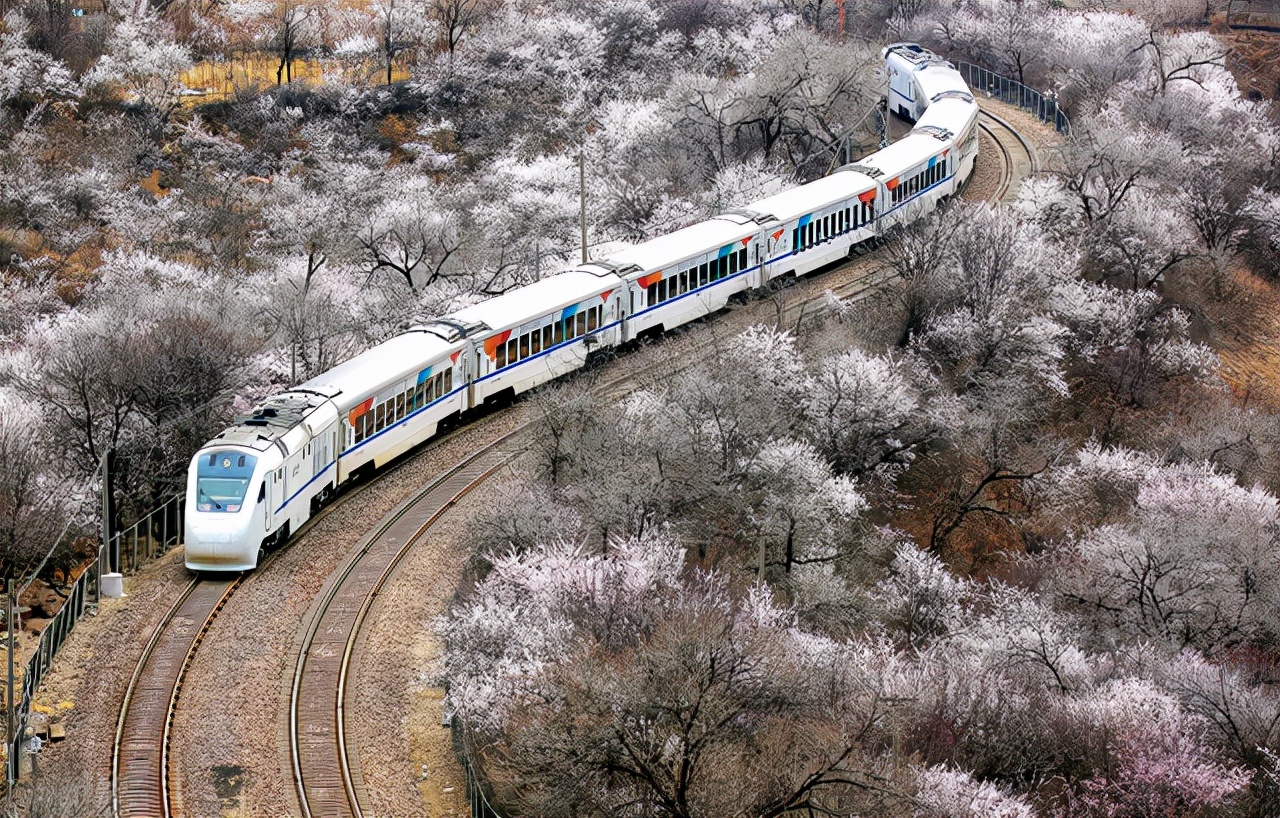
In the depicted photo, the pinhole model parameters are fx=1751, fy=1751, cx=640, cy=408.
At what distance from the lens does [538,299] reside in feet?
160

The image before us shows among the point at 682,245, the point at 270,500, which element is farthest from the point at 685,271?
the point at 270,500

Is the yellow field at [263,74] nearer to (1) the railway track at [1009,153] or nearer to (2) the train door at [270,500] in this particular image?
(1) the railway track at [1009,153]

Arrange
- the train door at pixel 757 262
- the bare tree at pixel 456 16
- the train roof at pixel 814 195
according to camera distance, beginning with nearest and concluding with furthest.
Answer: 1. the train door at pixel 757 262
2. the train roof at pixel 814 195
3. the bare tree at pixel 456 16

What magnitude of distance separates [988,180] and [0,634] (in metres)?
44.8

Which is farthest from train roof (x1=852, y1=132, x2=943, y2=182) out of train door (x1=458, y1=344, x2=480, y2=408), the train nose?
the train nose

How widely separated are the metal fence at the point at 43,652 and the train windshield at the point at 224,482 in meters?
2.53

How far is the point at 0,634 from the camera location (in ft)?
129

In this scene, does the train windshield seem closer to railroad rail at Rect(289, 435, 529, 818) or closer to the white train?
the white train

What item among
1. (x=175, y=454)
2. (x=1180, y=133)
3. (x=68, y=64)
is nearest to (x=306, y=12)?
(x=68, y=64)

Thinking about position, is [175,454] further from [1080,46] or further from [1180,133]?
[1080,46]

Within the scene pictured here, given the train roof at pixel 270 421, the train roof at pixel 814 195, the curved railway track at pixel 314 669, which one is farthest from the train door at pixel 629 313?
the train roof at pixel 270 421

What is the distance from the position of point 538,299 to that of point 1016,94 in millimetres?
44784

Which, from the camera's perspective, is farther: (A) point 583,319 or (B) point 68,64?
(B) point 68,64

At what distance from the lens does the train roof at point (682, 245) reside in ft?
169
